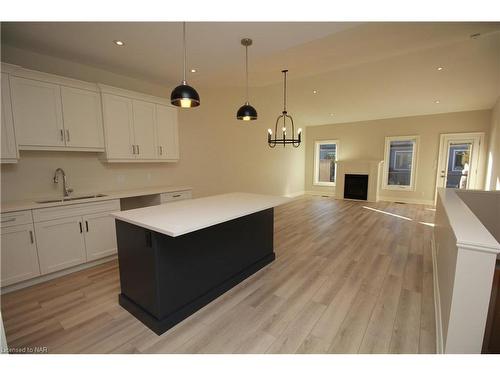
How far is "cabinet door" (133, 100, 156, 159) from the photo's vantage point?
12.0ft

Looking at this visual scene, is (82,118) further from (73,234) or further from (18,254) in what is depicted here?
(18,254)

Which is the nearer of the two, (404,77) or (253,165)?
(404,77)

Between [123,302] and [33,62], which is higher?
[33,62]

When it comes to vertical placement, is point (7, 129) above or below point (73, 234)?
above

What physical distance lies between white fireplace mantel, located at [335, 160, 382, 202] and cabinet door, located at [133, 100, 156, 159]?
20.6ft

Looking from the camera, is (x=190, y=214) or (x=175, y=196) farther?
(x=175, y=196)

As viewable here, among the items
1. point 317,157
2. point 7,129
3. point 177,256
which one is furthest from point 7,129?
point 317,157

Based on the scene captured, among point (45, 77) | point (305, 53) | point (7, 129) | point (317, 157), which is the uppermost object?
point (305, 53)

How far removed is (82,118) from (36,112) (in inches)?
18.2

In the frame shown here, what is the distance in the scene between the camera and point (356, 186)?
774cm

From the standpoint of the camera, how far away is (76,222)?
9.27 feet

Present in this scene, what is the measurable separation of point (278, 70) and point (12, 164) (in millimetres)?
3854

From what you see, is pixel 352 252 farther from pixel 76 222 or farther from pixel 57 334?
pixel 76 222

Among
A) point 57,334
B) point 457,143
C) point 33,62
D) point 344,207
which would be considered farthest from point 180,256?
point 457,143
